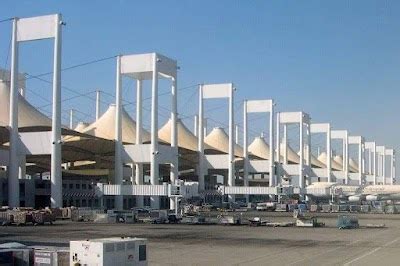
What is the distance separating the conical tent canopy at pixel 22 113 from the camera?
95938mm

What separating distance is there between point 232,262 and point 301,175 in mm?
127622

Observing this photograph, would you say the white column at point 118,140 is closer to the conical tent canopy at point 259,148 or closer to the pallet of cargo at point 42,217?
the pallet of cargo at point 42,217

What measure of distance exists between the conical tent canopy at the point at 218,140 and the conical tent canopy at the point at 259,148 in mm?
16328

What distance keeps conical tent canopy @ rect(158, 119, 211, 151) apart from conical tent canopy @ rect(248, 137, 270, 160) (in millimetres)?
42369

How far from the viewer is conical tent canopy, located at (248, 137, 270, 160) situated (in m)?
186

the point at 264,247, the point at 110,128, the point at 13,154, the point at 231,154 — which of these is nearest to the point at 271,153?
the point at 231,154

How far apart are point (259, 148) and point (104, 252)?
16852cm

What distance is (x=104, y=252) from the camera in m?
20.5

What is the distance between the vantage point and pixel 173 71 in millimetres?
106250

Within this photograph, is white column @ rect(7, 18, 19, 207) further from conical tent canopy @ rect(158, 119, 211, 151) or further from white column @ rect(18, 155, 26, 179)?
conical tent canopy @ rect(158, 119, 211, 151)

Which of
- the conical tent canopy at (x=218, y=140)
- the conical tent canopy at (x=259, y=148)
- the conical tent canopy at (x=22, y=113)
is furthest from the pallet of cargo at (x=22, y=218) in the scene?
the conical tent canopy at (x=259, y=148)

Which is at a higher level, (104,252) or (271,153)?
(271,153)

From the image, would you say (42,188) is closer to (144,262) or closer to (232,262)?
(232,262)

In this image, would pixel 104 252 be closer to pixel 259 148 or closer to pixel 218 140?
pixel 218 140
